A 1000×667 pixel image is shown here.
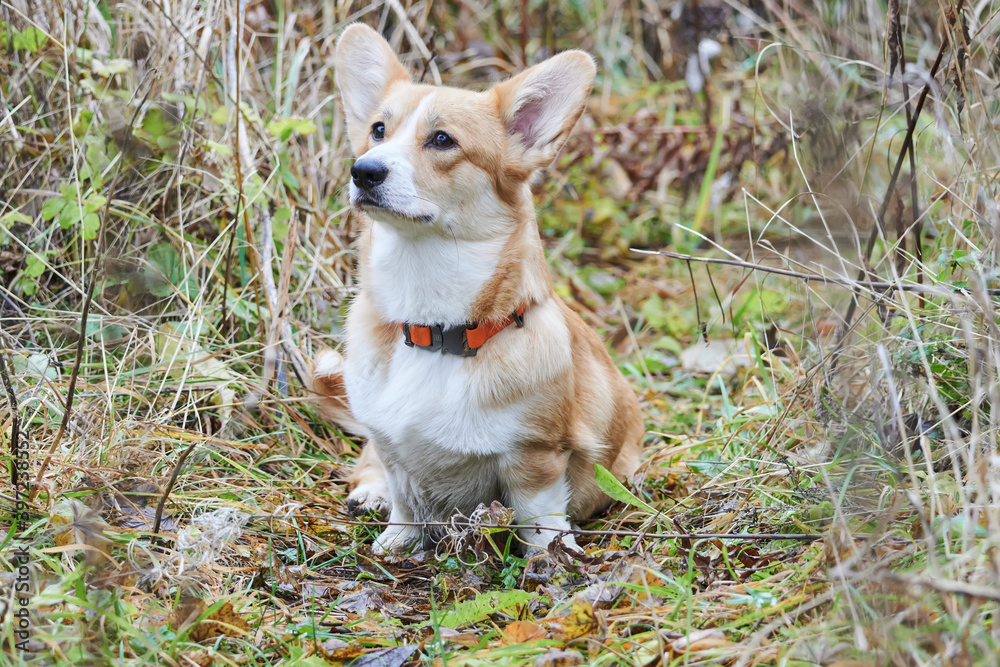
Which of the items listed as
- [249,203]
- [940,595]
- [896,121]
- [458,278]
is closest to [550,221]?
[896,121]

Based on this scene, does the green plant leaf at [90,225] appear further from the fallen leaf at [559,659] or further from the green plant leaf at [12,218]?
the fallen leaf at [559,659]

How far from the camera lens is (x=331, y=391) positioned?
3.15m

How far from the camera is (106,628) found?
1.82m

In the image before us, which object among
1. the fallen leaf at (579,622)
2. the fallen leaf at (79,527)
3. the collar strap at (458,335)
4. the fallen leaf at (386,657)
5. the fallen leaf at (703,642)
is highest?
the collar strap at (458,335)

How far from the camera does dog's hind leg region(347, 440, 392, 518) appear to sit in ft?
9.41

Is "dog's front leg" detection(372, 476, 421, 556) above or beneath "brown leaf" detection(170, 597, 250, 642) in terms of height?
beneath

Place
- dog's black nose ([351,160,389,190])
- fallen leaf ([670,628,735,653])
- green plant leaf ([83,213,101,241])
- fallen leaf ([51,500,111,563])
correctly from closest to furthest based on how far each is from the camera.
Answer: fallen leaf ([670,628,735,653]) → fallen leaf ([51,500,111,563]) → dog's black nose ([351,160,389,190]) → green plant leaf ([83,213,101,241])

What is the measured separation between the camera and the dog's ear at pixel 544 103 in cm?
253

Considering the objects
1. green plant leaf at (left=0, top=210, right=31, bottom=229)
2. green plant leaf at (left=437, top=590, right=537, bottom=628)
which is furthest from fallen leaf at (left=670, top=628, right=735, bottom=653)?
green plant leaf at (left=0, top=210, right=31, bottom=229)

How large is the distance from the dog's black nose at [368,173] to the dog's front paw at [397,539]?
1.06m

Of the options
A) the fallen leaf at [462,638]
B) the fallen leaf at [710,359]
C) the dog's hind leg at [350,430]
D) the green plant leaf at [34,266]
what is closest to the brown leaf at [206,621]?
the fallen leaf at [462,638]

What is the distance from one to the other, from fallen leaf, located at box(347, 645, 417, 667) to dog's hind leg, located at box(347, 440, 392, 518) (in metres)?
0.92

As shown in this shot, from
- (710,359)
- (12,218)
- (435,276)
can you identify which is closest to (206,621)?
(435,276)

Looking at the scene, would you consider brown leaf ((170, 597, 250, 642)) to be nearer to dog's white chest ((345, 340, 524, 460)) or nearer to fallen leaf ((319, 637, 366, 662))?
fallen leaf ((319, 637, 366, 662))
